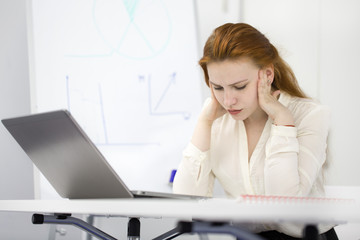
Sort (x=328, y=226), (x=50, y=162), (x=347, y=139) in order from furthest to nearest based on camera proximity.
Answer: (x=347, y=139), (x=328, y=226), (x=50, y=162)

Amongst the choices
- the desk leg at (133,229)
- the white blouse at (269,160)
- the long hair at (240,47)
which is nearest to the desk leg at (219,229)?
the desk leg at (133,229)

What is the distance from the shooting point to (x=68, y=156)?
999mm

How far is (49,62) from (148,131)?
→ 1.87 ft

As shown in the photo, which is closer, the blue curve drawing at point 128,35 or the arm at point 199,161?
the arm at point 199,161

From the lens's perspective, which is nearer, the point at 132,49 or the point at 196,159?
the point at 196,159

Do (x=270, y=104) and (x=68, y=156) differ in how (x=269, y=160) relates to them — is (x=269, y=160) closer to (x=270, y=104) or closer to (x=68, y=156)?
(x=270, y=104)

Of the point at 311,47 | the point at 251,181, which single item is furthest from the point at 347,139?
the point at 251,181

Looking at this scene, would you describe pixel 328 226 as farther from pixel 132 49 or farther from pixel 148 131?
pixel 132 49

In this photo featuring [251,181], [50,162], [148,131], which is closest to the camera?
[50,162]

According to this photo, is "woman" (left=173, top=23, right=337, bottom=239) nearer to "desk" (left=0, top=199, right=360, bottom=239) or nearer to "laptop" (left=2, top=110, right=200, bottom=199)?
"laptop" (left=2, top=110, right=200, bottom=199)

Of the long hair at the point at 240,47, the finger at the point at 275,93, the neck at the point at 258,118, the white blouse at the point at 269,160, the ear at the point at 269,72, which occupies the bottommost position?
the white blouse at the point at 269,160

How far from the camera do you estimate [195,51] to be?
196 centimetres

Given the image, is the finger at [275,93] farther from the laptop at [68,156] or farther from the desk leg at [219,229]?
the desk leg at [219,229]

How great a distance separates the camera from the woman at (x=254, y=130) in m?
1.40
